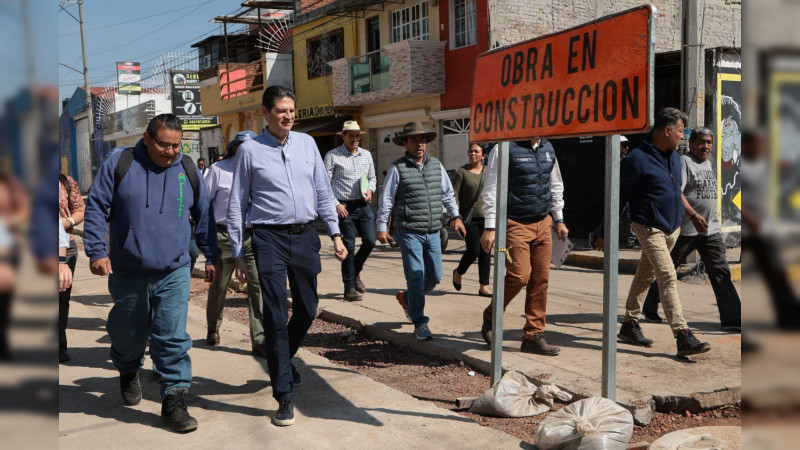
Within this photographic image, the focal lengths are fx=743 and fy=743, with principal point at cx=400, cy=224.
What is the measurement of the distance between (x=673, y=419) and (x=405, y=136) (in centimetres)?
326

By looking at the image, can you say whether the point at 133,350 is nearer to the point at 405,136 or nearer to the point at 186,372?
the point at 186,372

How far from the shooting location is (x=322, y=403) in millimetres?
4840

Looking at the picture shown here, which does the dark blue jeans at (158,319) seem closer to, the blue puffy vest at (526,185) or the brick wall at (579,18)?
the blue puffy vest at (526,185)

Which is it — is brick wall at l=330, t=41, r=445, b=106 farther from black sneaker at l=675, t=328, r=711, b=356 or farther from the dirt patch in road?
black sneaker at l=675, t=328, r=711, b=356

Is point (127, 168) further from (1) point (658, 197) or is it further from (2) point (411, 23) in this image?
(2) point (411, 23)

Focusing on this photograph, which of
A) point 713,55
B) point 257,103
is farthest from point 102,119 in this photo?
point 713,55

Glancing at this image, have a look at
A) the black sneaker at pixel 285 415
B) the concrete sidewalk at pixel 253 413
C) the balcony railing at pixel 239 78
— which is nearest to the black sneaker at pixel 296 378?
the concrete sidewalk at pixel 253 413

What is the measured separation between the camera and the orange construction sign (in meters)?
3.59

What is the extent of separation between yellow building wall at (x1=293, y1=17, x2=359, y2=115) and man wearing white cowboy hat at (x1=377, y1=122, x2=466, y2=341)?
18.1 metres

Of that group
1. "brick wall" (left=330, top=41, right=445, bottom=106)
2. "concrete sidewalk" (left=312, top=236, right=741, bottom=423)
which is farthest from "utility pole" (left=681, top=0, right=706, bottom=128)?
"brick wall" (left=330, top=41, right=445, bottom=106)

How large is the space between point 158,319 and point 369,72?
18783mm

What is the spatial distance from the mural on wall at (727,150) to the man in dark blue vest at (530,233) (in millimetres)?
7188

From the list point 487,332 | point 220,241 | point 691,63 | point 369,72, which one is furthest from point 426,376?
point 369,72

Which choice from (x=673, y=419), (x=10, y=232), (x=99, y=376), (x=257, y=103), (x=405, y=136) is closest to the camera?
(x=10, y=232)
